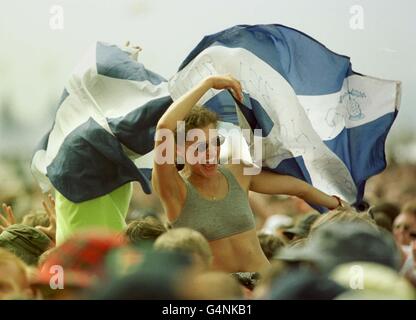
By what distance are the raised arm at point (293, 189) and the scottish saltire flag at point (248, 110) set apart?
0.11 feet

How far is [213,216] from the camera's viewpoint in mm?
4234

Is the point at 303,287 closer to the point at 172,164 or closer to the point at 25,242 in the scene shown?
the point at 172,164

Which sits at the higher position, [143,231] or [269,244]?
[143,231]

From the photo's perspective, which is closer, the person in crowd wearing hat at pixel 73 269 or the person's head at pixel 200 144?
the person in crowd wearing hat at pixel 73 269

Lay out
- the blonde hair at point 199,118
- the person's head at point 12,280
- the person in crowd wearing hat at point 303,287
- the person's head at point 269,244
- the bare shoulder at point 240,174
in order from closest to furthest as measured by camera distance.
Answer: the person in crowd wearing hat at point 303,287
the person's head at point 12,280
the blonde hair at point 199,118
the bare shoulder at point 240,174
the person's head at point 269,244

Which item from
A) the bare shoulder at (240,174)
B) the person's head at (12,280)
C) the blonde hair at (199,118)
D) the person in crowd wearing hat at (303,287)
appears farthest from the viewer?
the bare shoulder at (240,174)

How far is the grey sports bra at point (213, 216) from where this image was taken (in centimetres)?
421

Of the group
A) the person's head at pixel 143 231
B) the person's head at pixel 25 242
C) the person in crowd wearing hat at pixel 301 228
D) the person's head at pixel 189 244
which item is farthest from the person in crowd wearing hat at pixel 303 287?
the person's head at pixel 25 242

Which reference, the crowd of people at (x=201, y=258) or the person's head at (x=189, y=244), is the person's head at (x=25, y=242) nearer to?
the crowd of people at (x=201, y=258)

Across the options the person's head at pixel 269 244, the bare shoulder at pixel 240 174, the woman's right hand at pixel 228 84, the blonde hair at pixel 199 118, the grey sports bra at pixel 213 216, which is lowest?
the person's head at pixel 269 244

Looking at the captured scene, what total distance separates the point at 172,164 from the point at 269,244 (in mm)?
612

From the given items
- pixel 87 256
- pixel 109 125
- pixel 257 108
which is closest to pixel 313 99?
pixel 257 108

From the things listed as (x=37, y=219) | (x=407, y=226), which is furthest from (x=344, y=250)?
(x=37, y=219)

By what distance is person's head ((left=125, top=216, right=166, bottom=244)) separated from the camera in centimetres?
414
